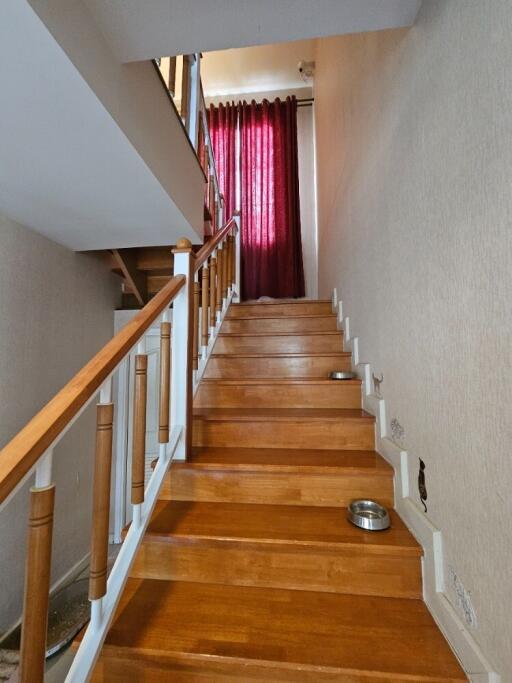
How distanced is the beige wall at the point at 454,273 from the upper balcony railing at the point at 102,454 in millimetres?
894

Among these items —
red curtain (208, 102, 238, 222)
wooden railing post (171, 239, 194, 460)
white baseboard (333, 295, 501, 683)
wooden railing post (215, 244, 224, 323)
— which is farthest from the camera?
red curtain (208, 102, 238, 222)

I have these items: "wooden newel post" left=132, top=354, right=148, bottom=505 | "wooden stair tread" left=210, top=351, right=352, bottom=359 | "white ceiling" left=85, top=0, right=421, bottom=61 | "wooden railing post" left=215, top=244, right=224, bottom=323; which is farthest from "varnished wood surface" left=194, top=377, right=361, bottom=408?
"white ceiling" left=85, top=0, right=421, bottom=61

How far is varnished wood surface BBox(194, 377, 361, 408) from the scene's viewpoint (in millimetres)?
1827

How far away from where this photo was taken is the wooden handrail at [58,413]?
586 mm

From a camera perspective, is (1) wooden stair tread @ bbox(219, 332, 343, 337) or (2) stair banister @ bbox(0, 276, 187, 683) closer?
(2) stair banister @ bbox(0, 276, 187, 683)

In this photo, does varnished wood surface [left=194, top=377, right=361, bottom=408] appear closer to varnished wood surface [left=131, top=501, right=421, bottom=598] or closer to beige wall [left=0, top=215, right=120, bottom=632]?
varnished wood surface [left=131, top=501, right=421, bottom=598]

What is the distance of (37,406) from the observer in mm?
2160

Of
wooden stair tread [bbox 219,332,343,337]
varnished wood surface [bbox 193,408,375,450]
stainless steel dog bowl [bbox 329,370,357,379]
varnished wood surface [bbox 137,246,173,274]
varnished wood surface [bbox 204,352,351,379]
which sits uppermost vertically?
varnished wood surface [bbox 137,246,173,274]

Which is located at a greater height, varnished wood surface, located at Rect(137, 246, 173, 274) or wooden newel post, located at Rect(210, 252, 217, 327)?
varnished wood surface, located at Rect(137, 246, 173, 274)

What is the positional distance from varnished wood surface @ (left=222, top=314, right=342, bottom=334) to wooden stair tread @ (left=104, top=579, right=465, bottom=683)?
1.83 meters

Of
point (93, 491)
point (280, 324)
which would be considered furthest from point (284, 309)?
point (93, 491)

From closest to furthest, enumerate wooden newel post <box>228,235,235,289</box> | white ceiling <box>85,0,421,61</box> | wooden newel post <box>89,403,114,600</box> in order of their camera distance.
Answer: wooden newel post <box>89,403,114,600</box>, white ceiling <box>85,0,421,61</box>, wooden newel post <box>228,235,235,289</box>

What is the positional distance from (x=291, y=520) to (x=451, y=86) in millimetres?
1421

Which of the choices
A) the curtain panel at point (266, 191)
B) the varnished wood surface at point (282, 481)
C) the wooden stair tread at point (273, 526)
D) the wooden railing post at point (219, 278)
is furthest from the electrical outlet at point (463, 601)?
the curtain panel at point (266, 191)
